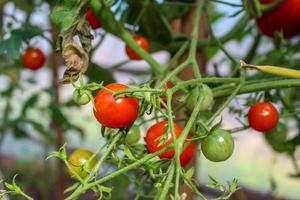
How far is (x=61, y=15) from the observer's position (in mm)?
474

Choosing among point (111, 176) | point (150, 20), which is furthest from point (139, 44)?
point (111, 176)

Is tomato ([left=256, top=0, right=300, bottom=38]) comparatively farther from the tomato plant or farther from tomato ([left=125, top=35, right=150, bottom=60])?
tomato ([left=125, top=35, right=150, bottom=60])

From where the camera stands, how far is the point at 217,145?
16.5 inches

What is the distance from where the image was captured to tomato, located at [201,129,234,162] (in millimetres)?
419

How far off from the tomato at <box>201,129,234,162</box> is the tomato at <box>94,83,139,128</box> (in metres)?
0.06

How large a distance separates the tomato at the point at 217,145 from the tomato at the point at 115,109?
0.19 feet

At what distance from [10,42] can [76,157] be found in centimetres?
21

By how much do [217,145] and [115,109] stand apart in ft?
0.27

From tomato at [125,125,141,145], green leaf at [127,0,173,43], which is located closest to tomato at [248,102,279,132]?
tomato at [125,125,141,145]

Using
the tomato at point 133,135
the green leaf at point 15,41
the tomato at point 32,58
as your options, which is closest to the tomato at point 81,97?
the tomato at point 133,135

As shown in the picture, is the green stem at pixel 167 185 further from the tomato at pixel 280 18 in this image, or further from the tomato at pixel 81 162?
the tomato at pixel 280 18

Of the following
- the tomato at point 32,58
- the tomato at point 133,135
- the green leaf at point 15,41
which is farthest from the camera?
the tomato at point 32,58

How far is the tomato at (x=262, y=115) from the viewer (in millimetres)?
505

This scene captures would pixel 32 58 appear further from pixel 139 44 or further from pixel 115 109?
pixel 115 109
